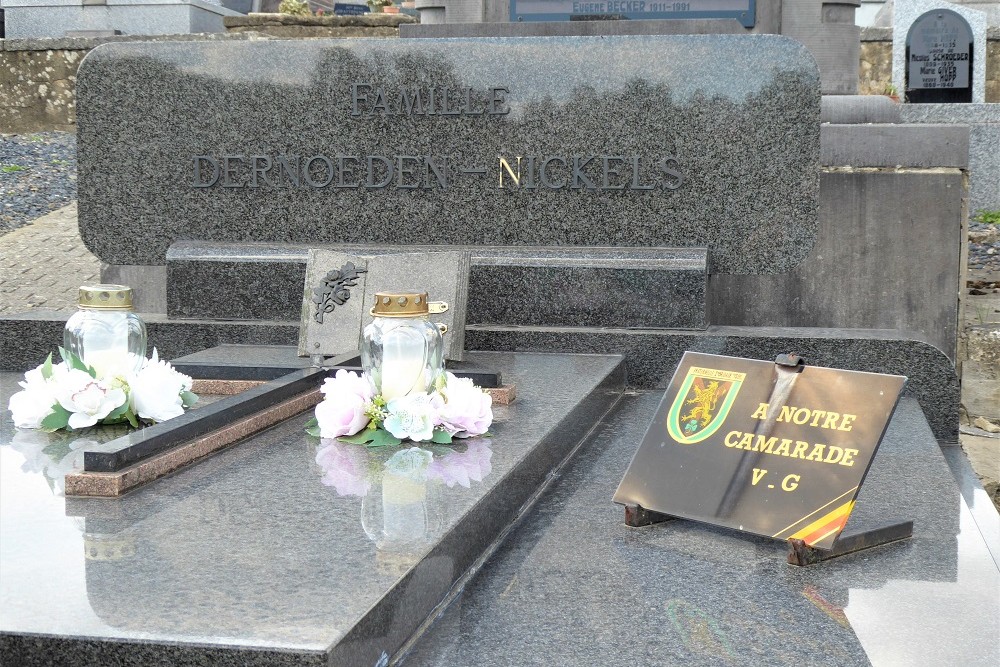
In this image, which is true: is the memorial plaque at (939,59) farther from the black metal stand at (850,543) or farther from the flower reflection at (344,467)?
the flower reflection at (344,467)

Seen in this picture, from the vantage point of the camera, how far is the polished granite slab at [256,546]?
182cm

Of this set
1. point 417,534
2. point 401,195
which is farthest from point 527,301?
point 417,534

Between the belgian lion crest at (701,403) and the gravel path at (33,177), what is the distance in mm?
8855

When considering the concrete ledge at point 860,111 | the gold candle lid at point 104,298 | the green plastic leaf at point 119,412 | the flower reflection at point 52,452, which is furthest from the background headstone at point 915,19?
the flower reflection at point 52,452

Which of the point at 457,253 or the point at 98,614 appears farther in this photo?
the point at 457,253

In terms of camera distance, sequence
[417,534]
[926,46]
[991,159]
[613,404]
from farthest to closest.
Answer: [926,46] → [991,159] → [613,404] → [417,534]

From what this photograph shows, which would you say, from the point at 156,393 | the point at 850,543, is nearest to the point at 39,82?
the point at 156,393

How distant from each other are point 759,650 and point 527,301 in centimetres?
307

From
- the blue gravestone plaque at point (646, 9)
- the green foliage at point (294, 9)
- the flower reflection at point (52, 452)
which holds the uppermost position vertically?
the green foliage at point (294, 9)

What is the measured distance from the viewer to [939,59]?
13.5m

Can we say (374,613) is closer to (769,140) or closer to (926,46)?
(769,140)

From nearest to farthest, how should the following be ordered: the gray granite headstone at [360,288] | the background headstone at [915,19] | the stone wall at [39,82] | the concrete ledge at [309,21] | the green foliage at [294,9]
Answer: the gray granite headstone at [360,288] < the background headstone at [915,19] < the stone wall at [39,82] < the concrete ledge at [309,21] < the green foliage at [294,9]

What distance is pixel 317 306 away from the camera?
4.65 meters

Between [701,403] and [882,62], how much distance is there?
14309 millimetres
